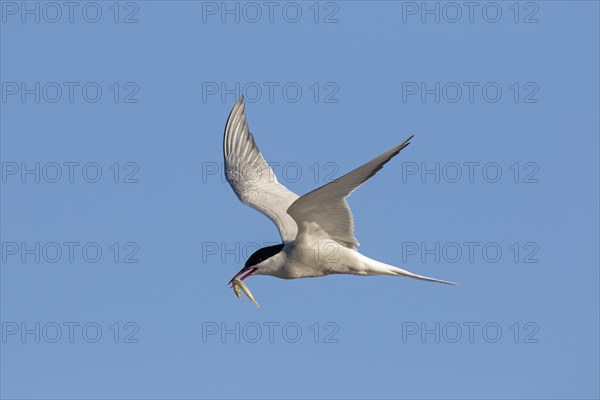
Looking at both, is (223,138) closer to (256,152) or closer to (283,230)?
(256,152)

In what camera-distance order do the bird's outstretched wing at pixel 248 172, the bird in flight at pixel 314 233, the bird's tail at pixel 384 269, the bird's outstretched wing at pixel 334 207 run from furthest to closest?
the bird's outstretched wing at pixel 248 172 < the bird's tail at pixel 384 269 < the bird in flight at pixel 314 233 < the bird's outstretched wing at pixel 334 207

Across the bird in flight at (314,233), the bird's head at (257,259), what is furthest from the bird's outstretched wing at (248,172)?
the bird's head at (257,259)

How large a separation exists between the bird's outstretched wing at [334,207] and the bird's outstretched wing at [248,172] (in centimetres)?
153

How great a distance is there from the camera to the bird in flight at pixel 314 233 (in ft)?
31.3

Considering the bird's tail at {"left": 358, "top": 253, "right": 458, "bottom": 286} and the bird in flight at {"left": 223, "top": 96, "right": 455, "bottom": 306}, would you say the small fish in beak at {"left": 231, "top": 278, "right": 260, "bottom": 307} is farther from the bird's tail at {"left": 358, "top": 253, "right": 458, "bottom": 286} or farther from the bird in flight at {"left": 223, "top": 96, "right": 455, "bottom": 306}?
the bird's tail at {"left": 358, "top": 253, "right": 458, "bottom": 286}

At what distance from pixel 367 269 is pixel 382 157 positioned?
2.42m

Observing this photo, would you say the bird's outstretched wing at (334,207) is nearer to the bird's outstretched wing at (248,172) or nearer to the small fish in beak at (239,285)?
the small fish in beak at (239,285)

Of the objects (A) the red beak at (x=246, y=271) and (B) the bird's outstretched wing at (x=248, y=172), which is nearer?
(A) the red beak at (x=246, y=271)

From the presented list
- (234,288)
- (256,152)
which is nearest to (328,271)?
(234,288)

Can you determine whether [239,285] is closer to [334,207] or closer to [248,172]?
[334,207]

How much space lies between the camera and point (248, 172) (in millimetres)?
13242

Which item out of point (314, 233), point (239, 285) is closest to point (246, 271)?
point (239, 285)

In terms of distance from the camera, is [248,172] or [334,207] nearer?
[334,207]

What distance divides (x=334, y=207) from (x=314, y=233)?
0.61 m
